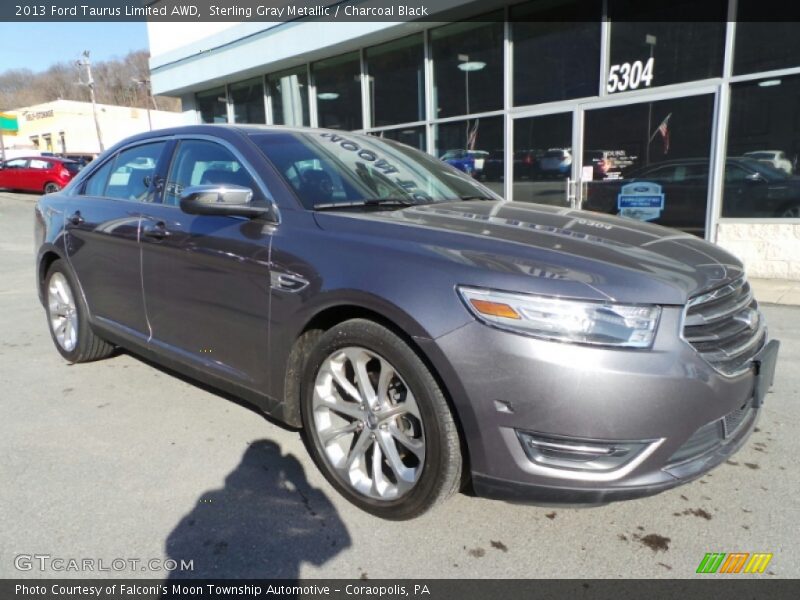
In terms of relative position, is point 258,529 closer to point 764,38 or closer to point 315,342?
point 315,342

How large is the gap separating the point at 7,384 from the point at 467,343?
11.8ft

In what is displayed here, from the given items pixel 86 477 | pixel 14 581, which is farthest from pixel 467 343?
pixel 86 477

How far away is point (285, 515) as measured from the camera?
2406mm

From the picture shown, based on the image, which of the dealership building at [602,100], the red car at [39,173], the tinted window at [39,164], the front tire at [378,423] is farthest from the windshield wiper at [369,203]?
the tinted window at [39,164]

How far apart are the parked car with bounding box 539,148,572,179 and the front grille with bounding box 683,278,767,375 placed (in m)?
6.68

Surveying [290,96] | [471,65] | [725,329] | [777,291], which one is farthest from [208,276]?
[290,96]

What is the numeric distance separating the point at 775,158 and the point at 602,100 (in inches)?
92.4

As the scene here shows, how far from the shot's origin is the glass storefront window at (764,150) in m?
6.75

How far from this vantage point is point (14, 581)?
2.05 m

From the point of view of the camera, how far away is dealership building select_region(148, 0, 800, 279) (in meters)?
6.95

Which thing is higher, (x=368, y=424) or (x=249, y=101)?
(x=249, y=101)

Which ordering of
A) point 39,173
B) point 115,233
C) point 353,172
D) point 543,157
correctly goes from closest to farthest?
1. point 353,172
2. point 115,233
3. point 543,157
4. point 39,173

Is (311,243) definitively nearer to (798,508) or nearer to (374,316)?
(374,316)

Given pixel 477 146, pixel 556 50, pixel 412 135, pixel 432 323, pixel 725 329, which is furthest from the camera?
pixel 412 135
